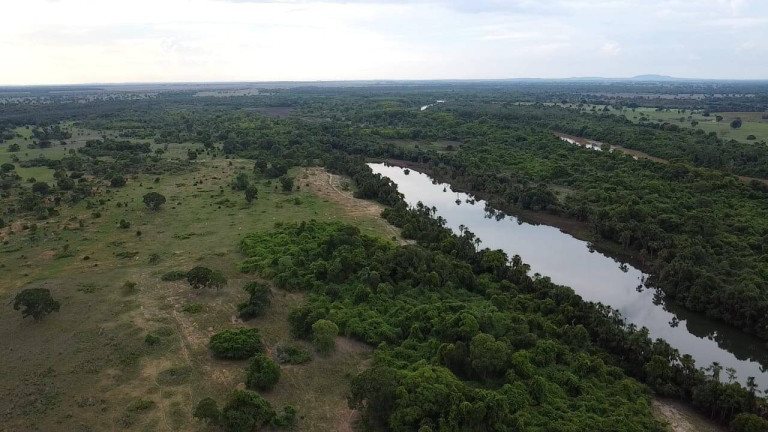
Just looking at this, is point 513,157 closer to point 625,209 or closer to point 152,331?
point 625,209

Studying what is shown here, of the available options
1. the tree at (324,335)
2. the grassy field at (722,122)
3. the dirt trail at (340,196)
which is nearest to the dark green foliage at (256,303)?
the tree at (324,335)

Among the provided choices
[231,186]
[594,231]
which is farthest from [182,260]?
[594,231]

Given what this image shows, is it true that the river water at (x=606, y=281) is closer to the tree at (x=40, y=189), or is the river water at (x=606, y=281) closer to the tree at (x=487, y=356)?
the tree at (x=487, y=356)

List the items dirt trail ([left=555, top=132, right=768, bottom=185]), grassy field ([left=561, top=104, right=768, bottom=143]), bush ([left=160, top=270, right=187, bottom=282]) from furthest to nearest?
grassy field ([left=561, top=104, right=768, bottom=143]) < dirt trail ([left=555, top=132, right=768, bottom=185]) < bush ([left=160, top=270, right=187, bottom=282])

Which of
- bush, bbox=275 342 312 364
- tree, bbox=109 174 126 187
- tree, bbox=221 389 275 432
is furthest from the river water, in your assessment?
tree, bbox=109 174 126 187

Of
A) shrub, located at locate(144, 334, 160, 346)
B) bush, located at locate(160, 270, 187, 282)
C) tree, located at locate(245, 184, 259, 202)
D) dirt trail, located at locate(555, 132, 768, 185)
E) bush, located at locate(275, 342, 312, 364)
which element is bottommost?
bush, located at locate(275, 342, 312, 364)

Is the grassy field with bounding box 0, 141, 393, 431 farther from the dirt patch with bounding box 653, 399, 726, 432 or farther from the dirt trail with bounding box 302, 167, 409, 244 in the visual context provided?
the dirt patch with bounding box 653, 399, 726, 432
